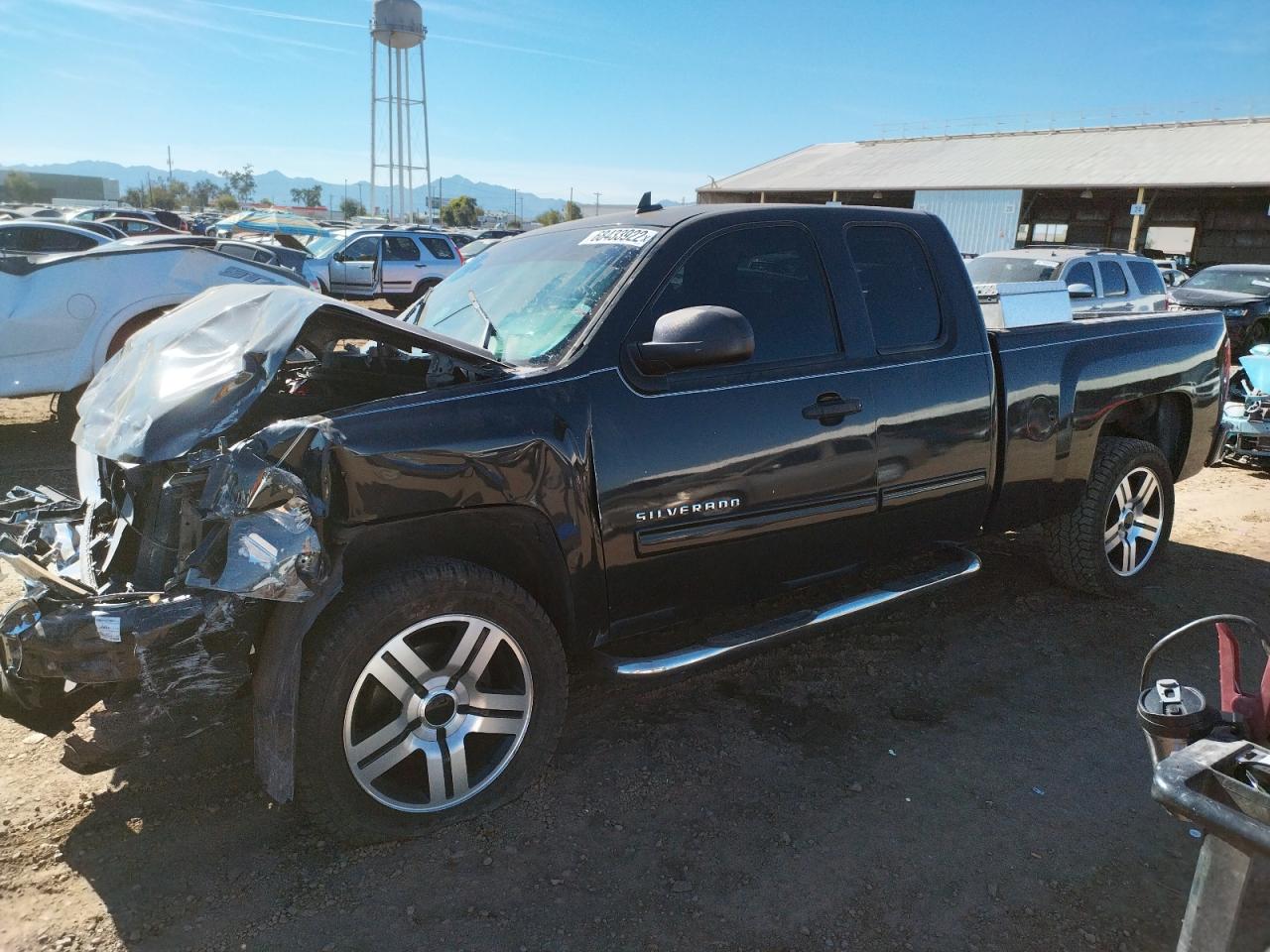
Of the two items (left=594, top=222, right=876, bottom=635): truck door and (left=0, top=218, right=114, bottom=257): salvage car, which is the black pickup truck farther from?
(left=0, top=218, right=114, bottom=257): salvage car

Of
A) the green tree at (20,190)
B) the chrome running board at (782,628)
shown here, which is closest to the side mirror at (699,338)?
the chrome running board at (782,628)

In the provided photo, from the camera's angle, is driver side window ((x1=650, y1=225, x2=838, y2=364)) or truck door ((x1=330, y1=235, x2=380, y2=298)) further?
truck door ((x1=330, y1=235, x2=380, y2=298))

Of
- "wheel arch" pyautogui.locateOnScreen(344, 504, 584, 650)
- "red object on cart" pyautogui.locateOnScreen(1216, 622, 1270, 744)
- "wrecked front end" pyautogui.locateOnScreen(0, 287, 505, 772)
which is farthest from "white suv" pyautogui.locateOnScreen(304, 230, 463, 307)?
"red object on cart" pyautogui.locateOnScreen(1216, 622, 1270, 744)

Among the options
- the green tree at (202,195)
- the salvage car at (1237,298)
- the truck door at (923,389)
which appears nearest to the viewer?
the truck door at (923,389)

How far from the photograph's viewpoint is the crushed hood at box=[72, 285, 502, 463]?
2.69 m

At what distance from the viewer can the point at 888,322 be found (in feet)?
12.4

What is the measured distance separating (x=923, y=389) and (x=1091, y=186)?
108 feet

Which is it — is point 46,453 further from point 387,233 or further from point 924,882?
point 387,233

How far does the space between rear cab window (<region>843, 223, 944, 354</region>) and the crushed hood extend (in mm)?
1702

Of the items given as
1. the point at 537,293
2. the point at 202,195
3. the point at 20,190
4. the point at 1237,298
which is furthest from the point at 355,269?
the point at 202,195

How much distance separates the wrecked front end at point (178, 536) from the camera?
2.41m

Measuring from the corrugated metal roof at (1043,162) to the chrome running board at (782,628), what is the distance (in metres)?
30.8

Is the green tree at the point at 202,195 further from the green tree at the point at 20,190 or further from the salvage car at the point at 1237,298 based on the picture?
the salvage car at the point at 1237,298

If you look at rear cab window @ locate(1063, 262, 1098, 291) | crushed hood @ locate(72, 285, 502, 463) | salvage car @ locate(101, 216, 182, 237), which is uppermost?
rear cab window @ locate(1063, 262, 1098, 291)
